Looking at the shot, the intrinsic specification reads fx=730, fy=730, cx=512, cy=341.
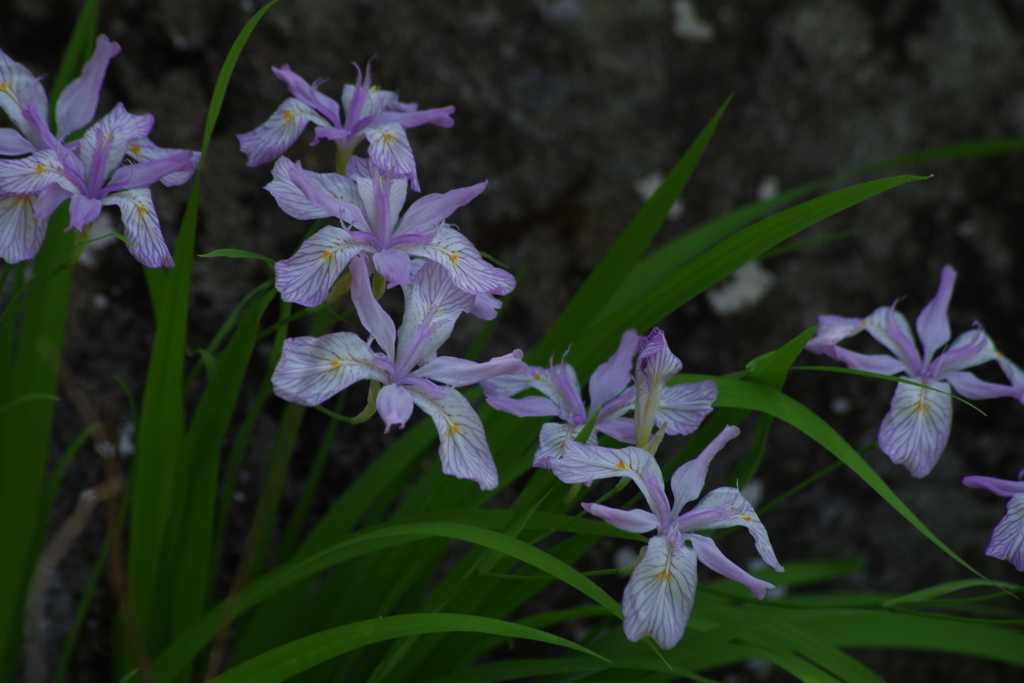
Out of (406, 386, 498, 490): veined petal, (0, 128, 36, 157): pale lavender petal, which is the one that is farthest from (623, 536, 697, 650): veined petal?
(0, 128, 36, 157): pale lavender petal

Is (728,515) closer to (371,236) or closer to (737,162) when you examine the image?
(371,236)

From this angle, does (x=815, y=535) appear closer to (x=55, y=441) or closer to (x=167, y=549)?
(x=167, y=549)

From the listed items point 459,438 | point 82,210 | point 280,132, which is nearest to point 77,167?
point 82,210

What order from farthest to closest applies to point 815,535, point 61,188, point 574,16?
1. point 815,535
2. point 574,16
3. point 61,188

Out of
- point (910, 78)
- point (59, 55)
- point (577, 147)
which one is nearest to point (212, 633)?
point (59, 55)

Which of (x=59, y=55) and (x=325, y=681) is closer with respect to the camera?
(x=325, y=681)

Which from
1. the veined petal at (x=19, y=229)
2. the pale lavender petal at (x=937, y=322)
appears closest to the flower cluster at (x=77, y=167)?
the veined petal at (x=19, y=229)
